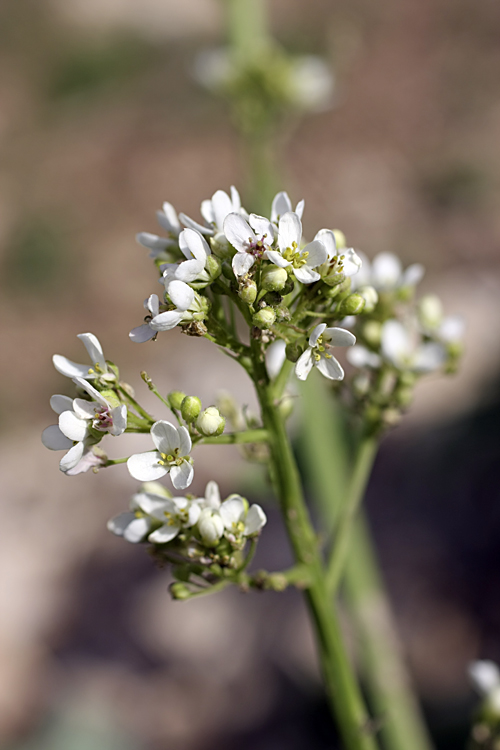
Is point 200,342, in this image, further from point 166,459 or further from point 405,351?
point 166,459

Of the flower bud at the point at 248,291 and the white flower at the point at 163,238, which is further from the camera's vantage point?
the white flower at the point at 163,238

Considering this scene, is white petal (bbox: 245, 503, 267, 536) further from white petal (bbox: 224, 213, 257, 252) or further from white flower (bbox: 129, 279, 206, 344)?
white petal (bbox: 224, 213, 257, 252)

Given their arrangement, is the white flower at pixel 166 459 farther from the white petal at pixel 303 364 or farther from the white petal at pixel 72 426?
the white petal at pixel 303 364

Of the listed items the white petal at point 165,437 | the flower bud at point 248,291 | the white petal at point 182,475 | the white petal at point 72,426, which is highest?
the flower bud at point 248,291

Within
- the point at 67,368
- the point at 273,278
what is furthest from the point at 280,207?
the point at 67,368

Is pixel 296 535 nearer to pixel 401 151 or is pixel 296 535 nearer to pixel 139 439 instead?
pixel 139 439

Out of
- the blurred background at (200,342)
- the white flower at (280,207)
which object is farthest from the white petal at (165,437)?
the blurred background at (200,342)

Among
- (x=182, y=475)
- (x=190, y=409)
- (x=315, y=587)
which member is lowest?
(x=315, y=587)

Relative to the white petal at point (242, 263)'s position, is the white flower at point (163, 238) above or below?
above

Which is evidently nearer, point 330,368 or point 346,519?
point 330,368
